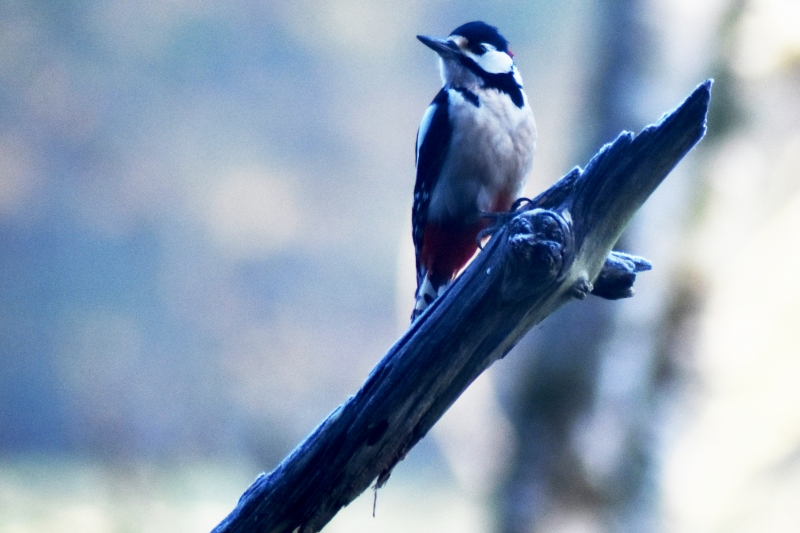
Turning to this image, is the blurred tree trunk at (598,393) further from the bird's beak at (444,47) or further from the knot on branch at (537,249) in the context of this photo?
the knot on branch at (537,249)

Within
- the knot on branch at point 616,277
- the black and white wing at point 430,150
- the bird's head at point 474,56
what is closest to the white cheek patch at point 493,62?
the bird's head at point 474,56

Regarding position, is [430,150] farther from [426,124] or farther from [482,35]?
[482,35]

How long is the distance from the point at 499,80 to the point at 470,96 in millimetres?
99

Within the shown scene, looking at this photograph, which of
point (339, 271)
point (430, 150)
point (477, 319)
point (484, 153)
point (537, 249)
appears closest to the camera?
point (537, 249)

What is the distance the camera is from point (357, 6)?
14.5 feet

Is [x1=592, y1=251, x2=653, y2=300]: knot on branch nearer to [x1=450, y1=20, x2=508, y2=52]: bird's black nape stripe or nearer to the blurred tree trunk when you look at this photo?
[x1=450, y1=20, x2=508, y2=52]: bird's black nape stripe

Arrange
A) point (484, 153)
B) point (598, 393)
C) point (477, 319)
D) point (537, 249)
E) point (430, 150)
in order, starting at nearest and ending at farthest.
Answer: point (537, 249) < point (477, 319) < point (484, 153) < point (430, 150) < point (598, 393)

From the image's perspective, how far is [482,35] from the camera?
6.13 feet

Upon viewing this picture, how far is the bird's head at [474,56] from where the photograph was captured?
6.06 ft

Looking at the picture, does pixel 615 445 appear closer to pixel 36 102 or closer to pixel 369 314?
pixel 369 314

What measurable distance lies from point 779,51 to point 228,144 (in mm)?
2690

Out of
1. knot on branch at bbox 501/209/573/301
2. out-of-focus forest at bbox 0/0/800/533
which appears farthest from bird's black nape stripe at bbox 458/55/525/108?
out-of-focus forest at bbox 0/0/800/533

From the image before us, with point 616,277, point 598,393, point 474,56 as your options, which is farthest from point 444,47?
point 598,393

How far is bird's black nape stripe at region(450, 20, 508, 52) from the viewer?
186 centimetres
